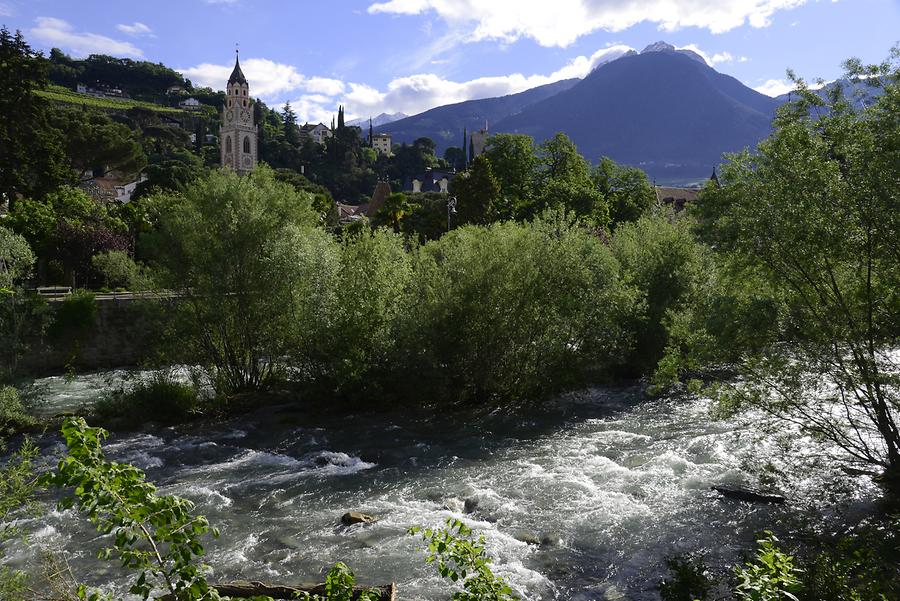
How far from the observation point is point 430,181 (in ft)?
459

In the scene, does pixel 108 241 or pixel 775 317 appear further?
pixel 108 241

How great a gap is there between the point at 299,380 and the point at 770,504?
1671 cm

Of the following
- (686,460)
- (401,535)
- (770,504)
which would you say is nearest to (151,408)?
(401,535)

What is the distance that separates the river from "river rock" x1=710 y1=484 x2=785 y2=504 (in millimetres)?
265

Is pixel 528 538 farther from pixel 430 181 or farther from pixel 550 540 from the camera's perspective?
pixel 430 181

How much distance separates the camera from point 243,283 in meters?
24.8

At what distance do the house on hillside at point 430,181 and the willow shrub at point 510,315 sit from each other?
10274 centimetres

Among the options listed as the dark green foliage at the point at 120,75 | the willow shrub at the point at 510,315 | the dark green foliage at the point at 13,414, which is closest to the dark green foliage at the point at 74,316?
the dark green foliage at the point at 13,414

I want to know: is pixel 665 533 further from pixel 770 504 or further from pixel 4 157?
pixel 4 157

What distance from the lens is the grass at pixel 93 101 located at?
415 ft

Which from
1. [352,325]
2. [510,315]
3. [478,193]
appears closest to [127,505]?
[352,325]

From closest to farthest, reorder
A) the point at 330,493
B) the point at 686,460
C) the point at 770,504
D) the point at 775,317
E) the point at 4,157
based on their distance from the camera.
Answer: the point at 775,317, the point at 770,504, the point at 330,493, the point at 686,460, the point at 4,157

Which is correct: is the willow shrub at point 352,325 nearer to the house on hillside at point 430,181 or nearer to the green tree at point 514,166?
the green tree at point 514,166

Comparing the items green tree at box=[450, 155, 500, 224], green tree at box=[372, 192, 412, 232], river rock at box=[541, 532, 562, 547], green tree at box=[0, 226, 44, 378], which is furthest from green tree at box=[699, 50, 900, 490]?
green tree at box=[372, 192, 412, 232]
